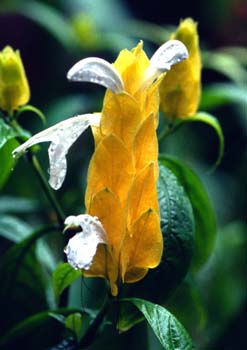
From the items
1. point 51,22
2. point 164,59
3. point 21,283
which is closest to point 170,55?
point 164,59

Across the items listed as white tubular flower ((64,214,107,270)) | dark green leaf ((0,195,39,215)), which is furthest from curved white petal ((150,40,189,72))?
dark green leaf ((0,195,39,215))

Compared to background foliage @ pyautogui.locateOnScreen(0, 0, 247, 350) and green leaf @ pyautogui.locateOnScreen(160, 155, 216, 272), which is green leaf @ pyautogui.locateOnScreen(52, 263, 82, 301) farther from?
green leaf @ pyautogui.locateOnScreen(160, 155, 216, 272)

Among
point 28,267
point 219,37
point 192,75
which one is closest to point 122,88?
point 192,75

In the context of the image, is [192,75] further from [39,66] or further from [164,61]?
[39,66]

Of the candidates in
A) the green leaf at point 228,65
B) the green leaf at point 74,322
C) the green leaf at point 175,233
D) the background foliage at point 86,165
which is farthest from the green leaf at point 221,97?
the green leaf at point 74,322

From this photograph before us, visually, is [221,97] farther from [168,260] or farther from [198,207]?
[168,260]

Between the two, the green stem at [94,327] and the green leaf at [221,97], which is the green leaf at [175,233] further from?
the green leaf at [221,97]
